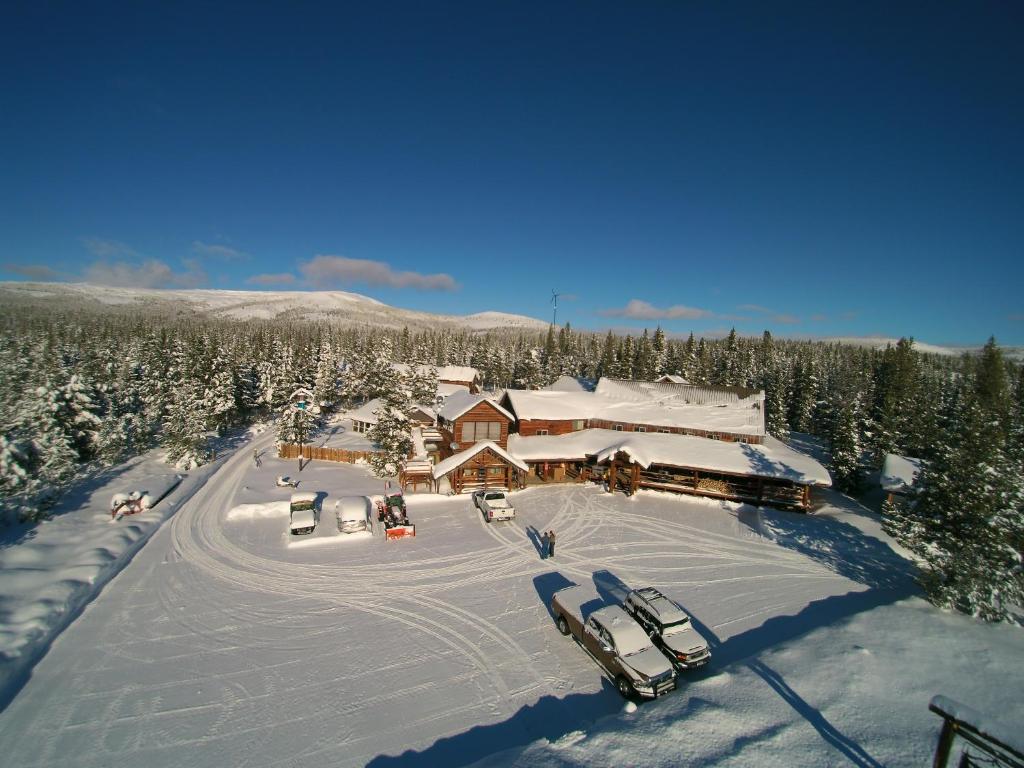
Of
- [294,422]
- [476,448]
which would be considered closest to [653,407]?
[476,448]

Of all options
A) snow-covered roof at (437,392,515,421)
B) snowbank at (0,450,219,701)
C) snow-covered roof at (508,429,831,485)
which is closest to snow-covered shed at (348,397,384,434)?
snow-covered roof at (437,392,515,421)

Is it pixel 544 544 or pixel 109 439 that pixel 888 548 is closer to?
pixel 544 544

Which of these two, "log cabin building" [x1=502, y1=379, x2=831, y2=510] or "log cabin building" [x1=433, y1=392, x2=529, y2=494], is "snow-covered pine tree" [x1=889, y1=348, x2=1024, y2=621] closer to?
"log cabin building" [x1=502, y1=379, x2=831, y2=510]

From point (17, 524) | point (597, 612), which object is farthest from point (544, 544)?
point (17, 524)

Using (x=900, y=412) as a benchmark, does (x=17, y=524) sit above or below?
below

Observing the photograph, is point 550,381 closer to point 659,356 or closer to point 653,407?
Result: point 659,356

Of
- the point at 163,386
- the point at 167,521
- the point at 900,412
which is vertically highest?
the point at 900,412

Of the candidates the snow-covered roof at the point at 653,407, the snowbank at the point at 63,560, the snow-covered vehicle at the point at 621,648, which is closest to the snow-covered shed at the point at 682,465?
the snow-covered roof at the point at 653,407

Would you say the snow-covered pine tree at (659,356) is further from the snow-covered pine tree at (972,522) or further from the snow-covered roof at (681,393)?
the snow-covered pine tree at (972,522)
